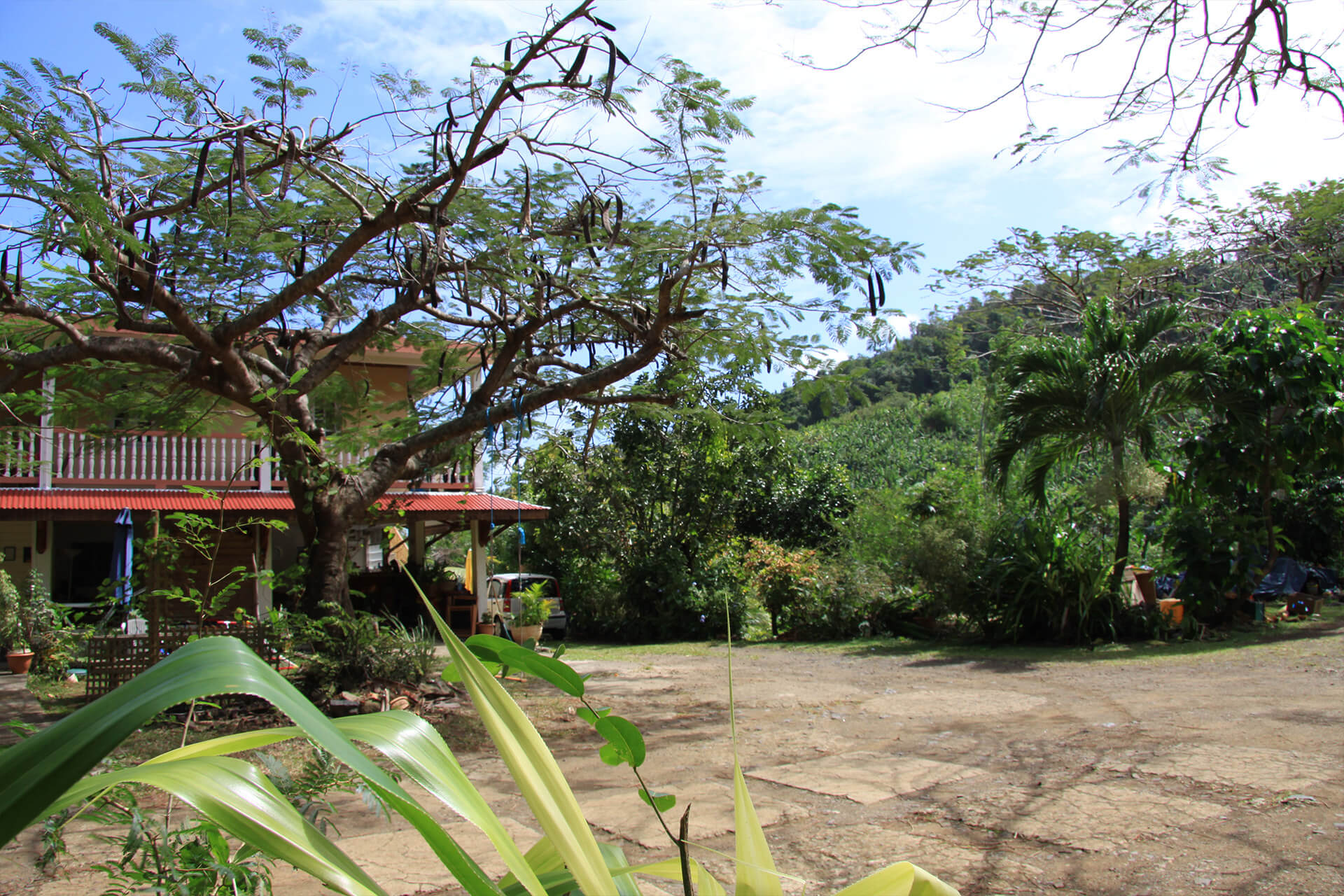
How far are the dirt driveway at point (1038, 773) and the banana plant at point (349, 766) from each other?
9.47 feet

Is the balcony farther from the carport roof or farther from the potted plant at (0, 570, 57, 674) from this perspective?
the potted plant at (0, 570, 57, 674)

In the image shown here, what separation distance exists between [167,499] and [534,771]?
14650 millimetres

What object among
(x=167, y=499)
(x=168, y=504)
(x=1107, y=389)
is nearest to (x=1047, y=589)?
(x=1107, y=389)

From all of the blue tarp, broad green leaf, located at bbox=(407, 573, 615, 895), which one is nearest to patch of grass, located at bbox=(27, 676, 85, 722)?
broad green leaf, located at bbox=(407, 573, 615, 895)

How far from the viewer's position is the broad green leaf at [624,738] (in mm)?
1054

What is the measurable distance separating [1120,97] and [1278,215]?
12055 millimetres

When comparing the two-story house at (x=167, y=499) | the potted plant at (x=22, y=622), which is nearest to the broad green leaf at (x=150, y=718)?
the two-story house at (x=167, y=499)

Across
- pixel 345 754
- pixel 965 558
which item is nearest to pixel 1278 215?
pixel 965 558

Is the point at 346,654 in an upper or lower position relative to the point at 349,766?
lower

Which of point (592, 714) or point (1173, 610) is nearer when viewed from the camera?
point (592, 714)

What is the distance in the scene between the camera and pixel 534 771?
0.92 m

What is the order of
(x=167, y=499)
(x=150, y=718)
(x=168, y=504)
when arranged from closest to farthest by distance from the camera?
(x=150, y=718)
(x=168, y=504)
(x=167, y=499)

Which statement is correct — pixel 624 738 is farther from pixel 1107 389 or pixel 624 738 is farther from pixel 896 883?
pixel 1107 389

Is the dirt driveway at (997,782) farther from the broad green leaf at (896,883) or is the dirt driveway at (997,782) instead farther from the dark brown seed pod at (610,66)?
the dark brown seed pod at (610,66)
